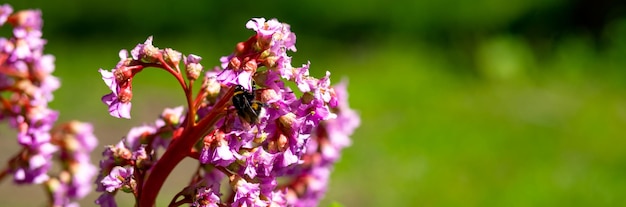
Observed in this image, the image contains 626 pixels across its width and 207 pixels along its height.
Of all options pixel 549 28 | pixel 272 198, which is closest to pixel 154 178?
pixel 272 198

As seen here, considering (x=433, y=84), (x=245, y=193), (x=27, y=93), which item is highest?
(x=433, y=84)

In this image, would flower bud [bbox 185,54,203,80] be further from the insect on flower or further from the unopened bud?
the insect on flower

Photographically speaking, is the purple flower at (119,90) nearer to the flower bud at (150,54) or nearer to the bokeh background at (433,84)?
the flower bud at (150,54)

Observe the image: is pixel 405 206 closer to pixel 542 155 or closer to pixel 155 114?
pixel 542 155

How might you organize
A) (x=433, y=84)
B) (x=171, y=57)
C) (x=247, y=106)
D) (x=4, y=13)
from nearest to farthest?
(x=247, y=106) < (x=171, y=57) < (x=4, y=13) < (x=433, y=84)

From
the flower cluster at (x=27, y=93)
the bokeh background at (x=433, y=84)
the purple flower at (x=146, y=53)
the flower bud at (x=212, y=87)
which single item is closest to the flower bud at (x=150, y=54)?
the purple flower at (x=146, y=53)

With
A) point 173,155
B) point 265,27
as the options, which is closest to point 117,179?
point 173,155

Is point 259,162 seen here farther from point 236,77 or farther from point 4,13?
point 4,13
